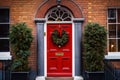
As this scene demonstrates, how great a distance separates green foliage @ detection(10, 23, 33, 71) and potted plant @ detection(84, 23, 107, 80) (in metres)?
2.20

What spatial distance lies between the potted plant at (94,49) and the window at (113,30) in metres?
0.82

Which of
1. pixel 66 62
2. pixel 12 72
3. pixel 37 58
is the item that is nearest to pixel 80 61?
pixel 66 62

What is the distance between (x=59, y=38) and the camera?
1514 centimetres

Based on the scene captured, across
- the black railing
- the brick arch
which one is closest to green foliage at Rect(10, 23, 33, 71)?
the brick arch

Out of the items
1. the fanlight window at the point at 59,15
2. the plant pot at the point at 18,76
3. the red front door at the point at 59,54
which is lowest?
the plant pot at the point at 18,76

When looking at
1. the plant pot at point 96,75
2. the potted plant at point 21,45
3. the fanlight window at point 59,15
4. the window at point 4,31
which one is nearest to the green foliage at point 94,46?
the plant pot at point 96,75

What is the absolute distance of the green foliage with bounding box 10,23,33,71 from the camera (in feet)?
46.9

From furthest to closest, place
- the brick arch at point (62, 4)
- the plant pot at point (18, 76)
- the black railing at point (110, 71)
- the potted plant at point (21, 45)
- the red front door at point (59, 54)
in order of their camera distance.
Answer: the red front door at point (59, 54), the brick arch at point (62, 4), the potted plant at point (21, 45), the plant pot at point (18, 76), the black railing at point (110, 71)

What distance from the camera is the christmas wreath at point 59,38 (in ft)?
49.4

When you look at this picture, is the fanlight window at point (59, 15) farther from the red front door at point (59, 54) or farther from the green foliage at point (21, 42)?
the green foliage at point (21, 42)

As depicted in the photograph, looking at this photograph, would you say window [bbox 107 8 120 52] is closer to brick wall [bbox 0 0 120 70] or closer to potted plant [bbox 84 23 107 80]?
brick wall [bbox 0 0 120 70]

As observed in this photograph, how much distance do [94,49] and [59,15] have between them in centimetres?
211

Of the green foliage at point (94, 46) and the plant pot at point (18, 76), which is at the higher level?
the green foliage at point (94, 46)

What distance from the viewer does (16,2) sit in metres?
15.2
